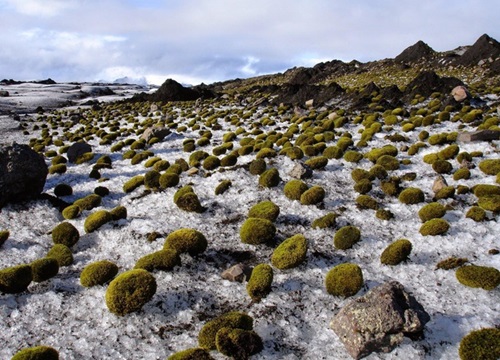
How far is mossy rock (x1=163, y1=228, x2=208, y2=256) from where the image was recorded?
1350 centimetres

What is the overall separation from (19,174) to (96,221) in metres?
5.94

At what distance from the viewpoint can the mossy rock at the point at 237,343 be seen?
29.9ft

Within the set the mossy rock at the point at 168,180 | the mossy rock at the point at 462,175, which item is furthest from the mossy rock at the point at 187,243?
the mossy rock at the point at 462,175

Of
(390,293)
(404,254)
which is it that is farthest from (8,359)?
(404,254)

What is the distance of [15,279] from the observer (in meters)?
11.6

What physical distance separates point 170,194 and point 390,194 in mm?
11430

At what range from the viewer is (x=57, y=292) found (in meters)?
11.9

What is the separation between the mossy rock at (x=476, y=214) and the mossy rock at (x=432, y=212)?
36.4 inches

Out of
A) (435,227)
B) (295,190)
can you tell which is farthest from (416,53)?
(435,227)

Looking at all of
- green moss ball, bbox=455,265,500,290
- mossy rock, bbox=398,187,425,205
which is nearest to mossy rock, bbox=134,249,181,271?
green moss ball, bbox=455,265,500,290

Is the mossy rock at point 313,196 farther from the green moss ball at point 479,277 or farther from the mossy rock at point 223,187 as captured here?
the green moss ball at point 479,277

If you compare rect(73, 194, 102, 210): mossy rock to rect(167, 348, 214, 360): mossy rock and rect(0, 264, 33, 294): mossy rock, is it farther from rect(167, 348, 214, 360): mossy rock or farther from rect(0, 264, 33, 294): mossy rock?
rect(167, 348, 214, 360): mossy rock

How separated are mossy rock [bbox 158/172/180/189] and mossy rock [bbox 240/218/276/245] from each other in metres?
7.22

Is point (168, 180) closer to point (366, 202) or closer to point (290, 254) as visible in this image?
point (290, 254)
